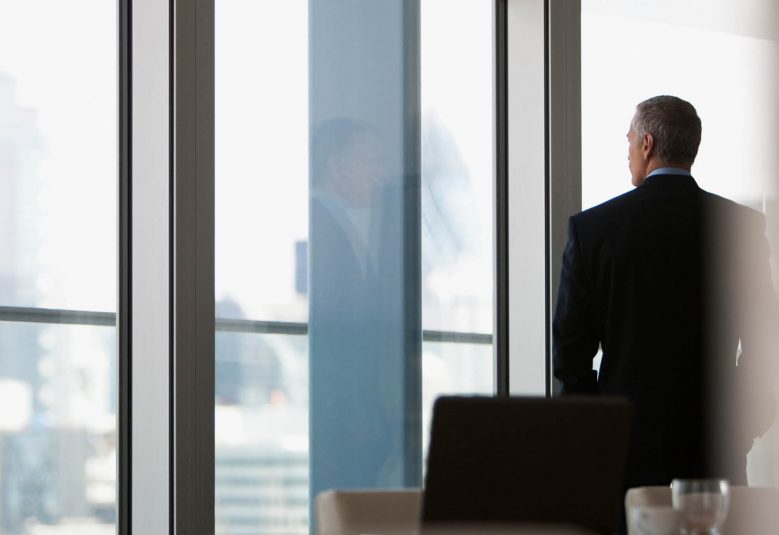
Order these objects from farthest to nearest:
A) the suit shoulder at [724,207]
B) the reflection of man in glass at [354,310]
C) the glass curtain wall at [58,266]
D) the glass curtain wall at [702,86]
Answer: the glass curtain wall at [702,86]
the reflection of man in glass at [354,310]
the suit shoulder at [724,207]
the glass curtain wall at [58,266]

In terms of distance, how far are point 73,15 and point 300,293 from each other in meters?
1.02

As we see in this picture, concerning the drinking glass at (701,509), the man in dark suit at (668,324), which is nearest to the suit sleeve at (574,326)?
the man in dark suit at (668,324)

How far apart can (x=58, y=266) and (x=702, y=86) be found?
251cm

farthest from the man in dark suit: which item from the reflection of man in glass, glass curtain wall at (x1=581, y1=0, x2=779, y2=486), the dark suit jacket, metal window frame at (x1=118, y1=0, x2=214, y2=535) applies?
glass curtain wall at (x1=581, y1=0, x2=779, y2=486)

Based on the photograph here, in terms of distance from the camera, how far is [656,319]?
3068mm

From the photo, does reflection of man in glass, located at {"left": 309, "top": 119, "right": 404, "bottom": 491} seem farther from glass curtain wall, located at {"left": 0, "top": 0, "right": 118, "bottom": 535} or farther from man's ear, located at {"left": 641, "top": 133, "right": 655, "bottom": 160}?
man's ear, located at {"left": 641, "top": 133, "right": 655, "bottom": 160}

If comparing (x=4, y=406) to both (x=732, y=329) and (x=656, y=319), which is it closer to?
(x=656, y=319)

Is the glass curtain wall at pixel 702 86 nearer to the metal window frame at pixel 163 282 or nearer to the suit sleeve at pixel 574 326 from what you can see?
the suit sleeve at pixel 574 326

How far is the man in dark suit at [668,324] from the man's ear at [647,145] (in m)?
0.04

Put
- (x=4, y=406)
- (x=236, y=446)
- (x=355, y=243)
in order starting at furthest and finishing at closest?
(x=355, y=243)
(x=236, y=446)
(x=4, y=406)

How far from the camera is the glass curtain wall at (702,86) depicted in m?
4.33

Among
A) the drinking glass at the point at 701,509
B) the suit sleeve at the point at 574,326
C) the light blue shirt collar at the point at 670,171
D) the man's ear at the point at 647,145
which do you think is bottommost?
the drinking glass at the point at 701,509

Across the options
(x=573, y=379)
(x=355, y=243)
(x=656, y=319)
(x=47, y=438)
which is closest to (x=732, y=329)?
(x=656, y=319)

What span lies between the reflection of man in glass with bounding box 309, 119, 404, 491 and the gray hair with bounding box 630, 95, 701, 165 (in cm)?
97
